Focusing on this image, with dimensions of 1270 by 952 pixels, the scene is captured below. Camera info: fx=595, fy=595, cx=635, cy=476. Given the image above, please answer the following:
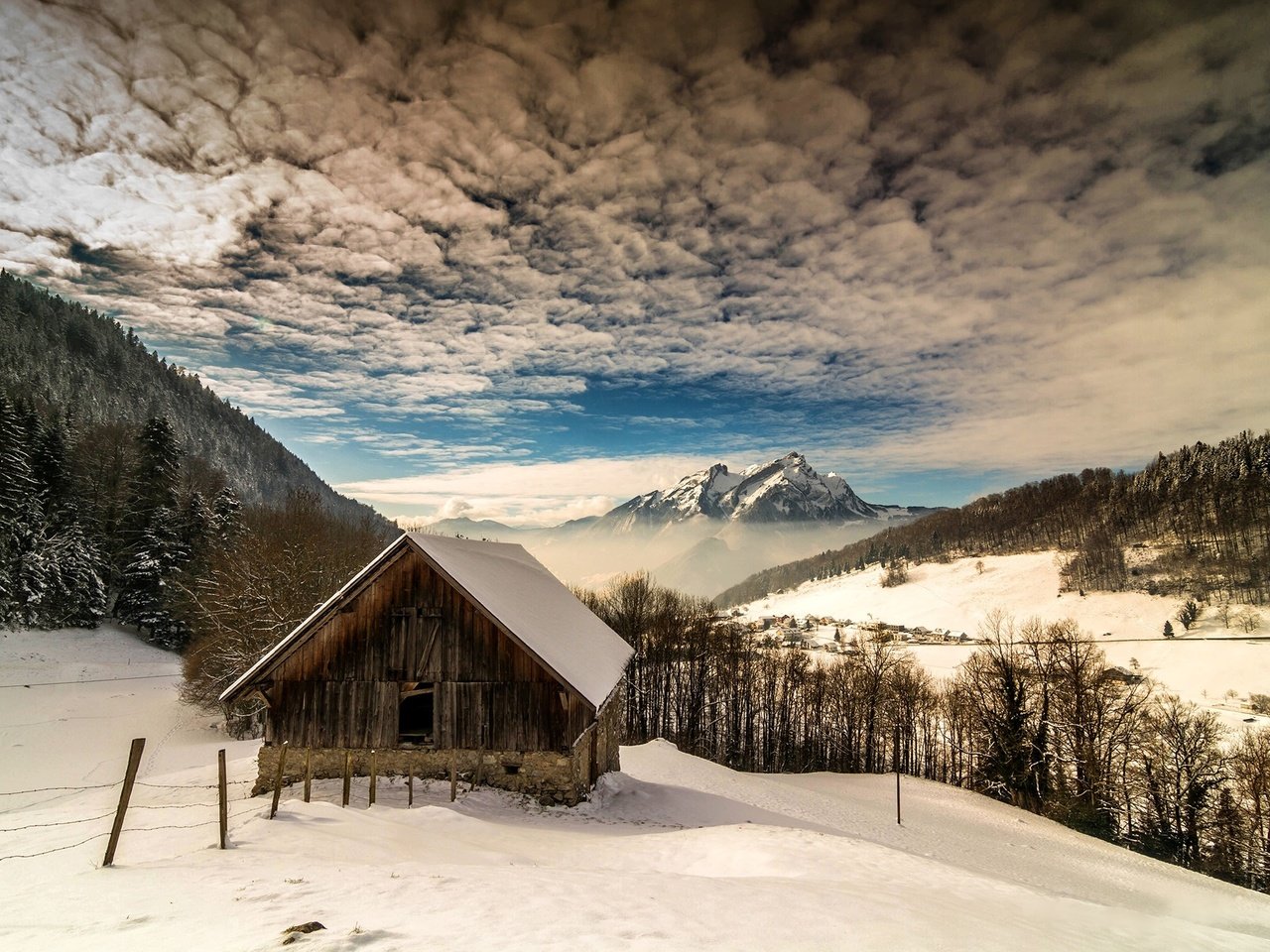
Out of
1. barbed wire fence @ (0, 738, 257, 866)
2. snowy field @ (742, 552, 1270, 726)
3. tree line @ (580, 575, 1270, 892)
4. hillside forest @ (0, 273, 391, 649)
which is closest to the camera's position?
barbed wire fence @ (0, 738, 257, 866)

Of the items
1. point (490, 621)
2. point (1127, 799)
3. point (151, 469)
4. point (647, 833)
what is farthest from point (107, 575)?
point (1127, 799)

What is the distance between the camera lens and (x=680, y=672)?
2280 inches

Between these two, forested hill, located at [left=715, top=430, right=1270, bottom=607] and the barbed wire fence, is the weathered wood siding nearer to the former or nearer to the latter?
the barbed wire fence

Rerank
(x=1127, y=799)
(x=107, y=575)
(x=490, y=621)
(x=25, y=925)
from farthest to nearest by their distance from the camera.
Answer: (x=107, y=575) < (x=1127, y=799) < (x=490, y=621) < (x=25, y=925)

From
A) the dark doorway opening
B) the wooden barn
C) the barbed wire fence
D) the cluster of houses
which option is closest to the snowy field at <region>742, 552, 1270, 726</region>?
the cluster of houses

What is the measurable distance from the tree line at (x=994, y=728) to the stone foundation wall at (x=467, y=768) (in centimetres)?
1948

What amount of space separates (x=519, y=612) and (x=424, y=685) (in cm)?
356

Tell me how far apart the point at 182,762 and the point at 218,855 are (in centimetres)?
2463

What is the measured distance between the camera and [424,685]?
18.3m

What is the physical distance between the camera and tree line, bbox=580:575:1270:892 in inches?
1398

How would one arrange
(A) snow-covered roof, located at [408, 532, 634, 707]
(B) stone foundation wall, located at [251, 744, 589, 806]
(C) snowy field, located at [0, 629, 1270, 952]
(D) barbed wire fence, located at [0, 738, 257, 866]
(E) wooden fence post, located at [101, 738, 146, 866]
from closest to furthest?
(C) snowy field, located at [0, 629, 1270, 952]
(E) wooden fence post, located at [101, 738, 146, 866]
(D) barbed wire fence, located at [0, 738, 257, 866]
(B) stone foundation wall, located at [251, 744, 589, 806]
(A) snow-covered roof, located at [408, 532, 634, 707]

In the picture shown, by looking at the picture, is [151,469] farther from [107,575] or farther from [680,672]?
[680,672]

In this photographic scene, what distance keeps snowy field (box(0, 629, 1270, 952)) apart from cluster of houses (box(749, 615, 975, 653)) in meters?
88.1

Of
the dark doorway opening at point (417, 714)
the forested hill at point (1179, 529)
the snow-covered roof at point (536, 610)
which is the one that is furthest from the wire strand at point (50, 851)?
the forested hill at point (1179, 529)
